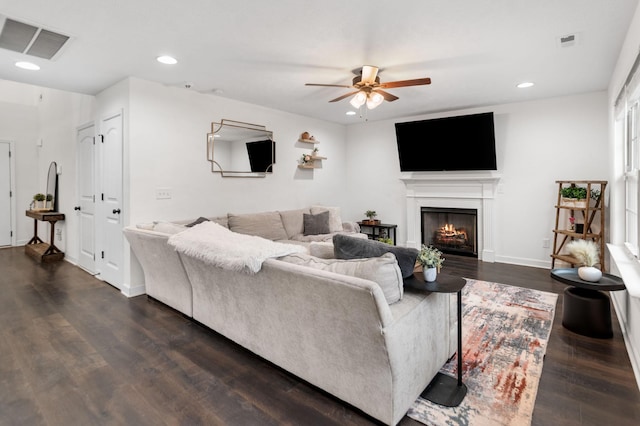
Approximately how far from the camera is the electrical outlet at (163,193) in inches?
156

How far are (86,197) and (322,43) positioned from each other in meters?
4.03

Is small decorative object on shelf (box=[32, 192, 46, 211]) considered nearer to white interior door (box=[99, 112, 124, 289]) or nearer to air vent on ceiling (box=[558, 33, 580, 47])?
white interior door (box=[99, 112, 124, 289])

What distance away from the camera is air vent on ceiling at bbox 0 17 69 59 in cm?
257

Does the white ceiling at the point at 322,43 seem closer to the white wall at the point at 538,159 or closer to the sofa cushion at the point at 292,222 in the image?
the white wall at the point at 538,159

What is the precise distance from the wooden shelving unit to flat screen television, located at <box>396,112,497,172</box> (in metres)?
1.11

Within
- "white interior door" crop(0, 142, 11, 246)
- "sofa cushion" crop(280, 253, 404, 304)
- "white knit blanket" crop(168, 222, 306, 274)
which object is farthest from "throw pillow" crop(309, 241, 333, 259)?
"white interior door" crop(0, 142, 11, 246)

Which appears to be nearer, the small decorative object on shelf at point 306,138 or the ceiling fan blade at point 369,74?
the ceiling fan blade at point 369,74

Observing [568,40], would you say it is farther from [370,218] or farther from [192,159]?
[370,218]

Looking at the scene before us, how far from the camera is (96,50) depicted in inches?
119

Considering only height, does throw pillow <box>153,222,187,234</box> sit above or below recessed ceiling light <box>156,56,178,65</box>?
below

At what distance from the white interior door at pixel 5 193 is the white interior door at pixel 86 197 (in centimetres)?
308

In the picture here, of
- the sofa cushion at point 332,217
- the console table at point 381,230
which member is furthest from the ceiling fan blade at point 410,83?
the console table at point 381,230

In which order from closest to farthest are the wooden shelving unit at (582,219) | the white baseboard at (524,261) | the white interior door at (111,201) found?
the white interior door at (111,201)
the wooden shelving unit at (582,219)
the white baseboard at (524,261)

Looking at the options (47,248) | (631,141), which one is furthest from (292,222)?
(47,248)
